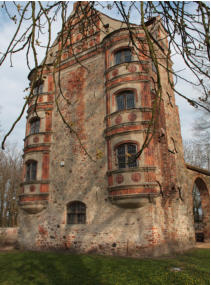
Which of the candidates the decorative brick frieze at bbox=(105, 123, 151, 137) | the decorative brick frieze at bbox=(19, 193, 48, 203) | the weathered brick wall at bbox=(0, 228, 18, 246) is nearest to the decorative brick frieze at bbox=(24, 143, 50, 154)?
the decorative brick frieze at bbox=(19, 193, 48, 203)

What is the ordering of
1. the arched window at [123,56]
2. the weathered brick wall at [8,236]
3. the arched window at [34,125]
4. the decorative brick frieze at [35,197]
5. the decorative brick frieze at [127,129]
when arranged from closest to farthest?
the decorative brick frieze at [127,129] → the arched window at [123,56] → the decorative brick frieze at [35,197] → the arched window at [34,125] → the weathered brick wall at [8,236]

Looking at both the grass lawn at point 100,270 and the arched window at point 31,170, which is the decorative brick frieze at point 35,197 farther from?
the grass lawn at point 100,270

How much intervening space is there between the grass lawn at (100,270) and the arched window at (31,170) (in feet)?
15.6

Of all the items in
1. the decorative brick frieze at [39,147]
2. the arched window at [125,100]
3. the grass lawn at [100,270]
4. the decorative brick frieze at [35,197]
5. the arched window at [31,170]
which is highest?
the arched window at [125,100]

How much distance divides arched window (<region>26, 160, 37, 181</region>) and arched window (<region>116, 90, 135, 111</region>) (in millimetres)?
6226

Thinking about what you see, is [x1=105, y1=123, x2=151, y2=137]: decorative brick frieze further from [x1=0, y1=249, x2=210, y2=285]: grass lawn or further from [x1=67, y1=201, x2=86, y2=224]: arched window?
[x1=0, y1=249, x2=210, y2=285]: grass lawn

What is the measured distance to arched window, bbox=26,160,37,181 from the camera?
14.5m

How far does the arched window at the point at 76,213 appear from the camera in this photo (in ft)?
41.3

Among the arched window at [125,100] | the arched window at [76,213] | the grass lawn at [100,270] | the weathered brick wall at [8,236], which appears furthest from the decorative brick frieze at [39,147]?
the weathered brick wall at [8,236]

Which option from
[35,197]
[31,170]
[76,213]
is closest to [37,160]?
[31,170]

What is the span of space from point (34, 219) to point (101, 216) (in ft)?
15.0

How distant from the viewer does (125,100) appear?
1273cm

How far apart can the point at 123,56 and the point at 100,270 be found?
34.9ft

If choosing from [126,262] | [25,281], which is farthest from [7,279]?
[126,262]
